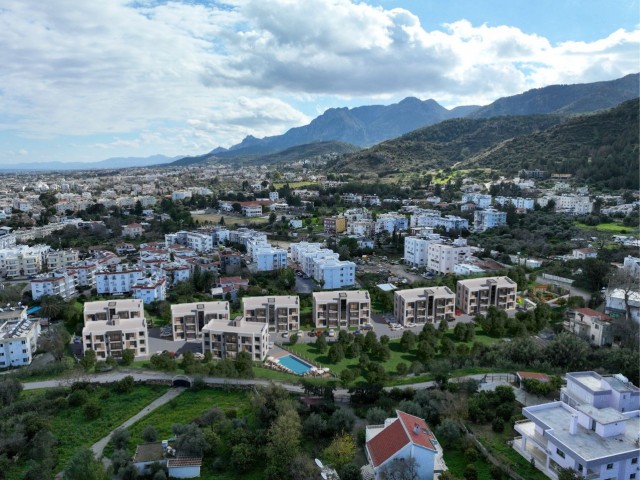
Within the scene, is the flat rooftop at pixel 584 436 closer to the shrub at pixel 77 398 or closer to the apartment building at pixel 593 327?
the apartment building at pixel 593 327

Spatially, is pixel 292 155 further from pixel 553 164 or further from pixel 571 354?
pixel 571 354

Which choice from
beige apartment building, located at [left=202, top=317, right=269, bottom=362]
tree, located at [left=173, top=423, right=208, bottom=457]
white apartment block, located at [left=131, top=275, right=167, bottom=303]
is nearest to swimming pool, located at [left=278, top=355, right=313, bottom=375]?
beige apartment building, located at [left=202, top=317, right=269, bottom=362]

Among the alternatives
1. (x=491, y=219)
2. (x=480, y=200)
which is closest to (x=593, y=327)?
(x=491, y=219)

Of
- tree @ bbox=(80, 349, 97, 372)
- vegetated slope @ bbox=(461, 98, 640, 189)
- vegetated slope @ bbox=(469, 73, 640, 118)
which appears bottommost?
tree @ bbox=(80, 349, 97, 372)

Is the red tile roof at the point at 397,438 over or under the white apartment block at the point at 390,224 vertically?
under

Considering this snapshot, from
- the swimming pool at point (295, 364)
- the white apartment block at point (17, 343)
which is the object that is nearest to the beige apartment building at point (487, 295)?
the swimming pool at point (295, 364)

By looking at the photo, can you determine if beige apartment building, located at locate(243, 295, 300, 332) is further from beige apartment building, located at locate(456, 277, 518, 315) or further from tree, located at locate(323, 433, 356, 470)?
tree, located at locate(323, 433, 356, 470)

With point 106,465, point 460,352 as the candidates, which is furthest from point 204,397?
point 460,352
